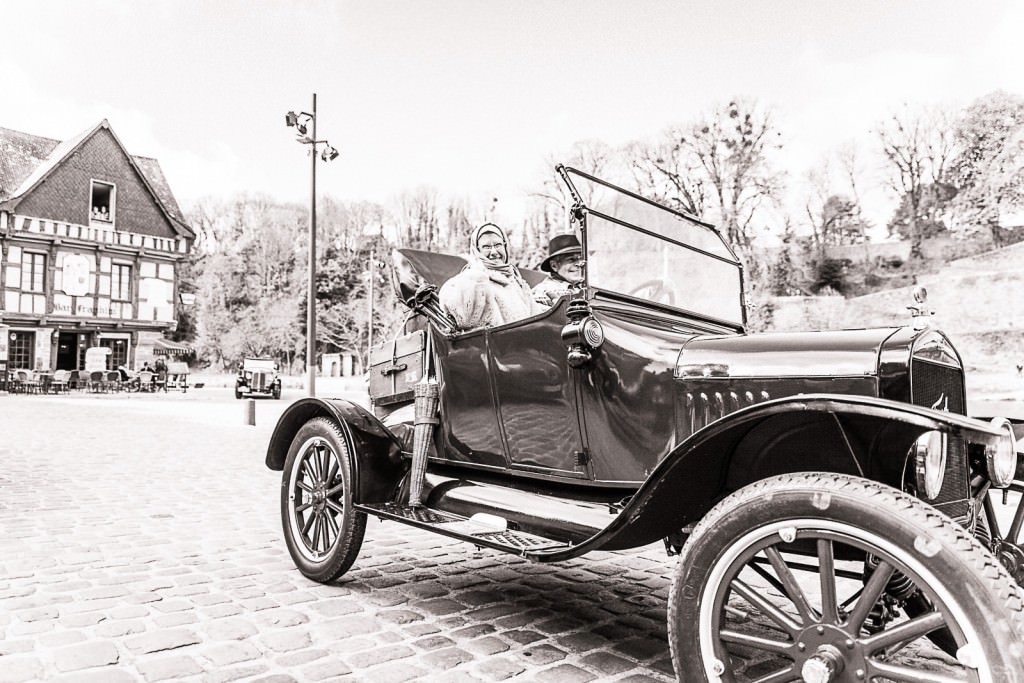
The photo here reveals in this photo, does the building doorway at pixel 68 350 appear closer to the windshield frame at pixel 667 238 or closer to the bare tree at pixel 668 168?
the bare tree at pixel 668 168

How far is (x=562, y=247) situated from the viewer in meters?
4.17

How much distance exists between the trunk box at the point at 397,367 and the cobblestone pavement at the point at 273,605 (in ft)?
3.33

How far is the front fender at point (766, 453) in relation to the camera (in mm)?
1945

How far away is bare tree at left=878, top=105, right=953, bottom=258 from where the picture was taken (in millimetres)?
27609

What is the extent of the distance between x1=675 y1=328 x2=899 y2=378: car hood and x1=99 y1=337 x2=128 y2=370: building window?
33.4 metres

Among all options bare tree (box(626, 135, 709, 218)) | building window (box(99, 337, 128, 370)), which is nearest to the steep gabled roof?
building window (box(99, 337, 128, 370))

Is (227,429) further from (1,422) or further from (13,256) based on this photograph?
(13,256)

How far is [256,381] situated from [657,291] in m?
23.3

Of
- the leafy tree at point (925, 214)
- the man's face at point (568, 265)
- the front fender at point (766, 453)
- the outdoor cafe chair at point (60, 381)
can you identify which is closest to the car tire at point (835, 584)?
the front fender at point (766, 453)

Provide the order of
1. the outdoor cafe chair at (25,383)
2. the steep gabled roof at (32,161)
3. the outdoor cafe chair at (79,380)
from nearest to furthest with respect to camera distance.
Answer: the outdoor cafe chair at (25,383) → the outdoor cafe chair at (79,380) → the steep gabled roof at (32,161)

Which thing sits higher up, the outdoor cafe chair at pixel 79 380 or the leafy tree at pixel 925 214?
the leafy tree at pixel 925 214

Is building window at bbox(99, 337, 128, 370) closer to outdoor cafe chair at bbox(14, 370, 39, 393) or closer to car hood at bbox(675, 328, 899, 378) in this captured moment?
outdoor cafe chair at bbox(14, 370, 39, 393)

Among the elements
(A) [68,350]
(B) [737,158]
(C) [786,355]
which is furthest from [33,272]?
(C) [786,355]

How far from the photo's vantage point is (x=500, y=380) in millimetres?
3215
